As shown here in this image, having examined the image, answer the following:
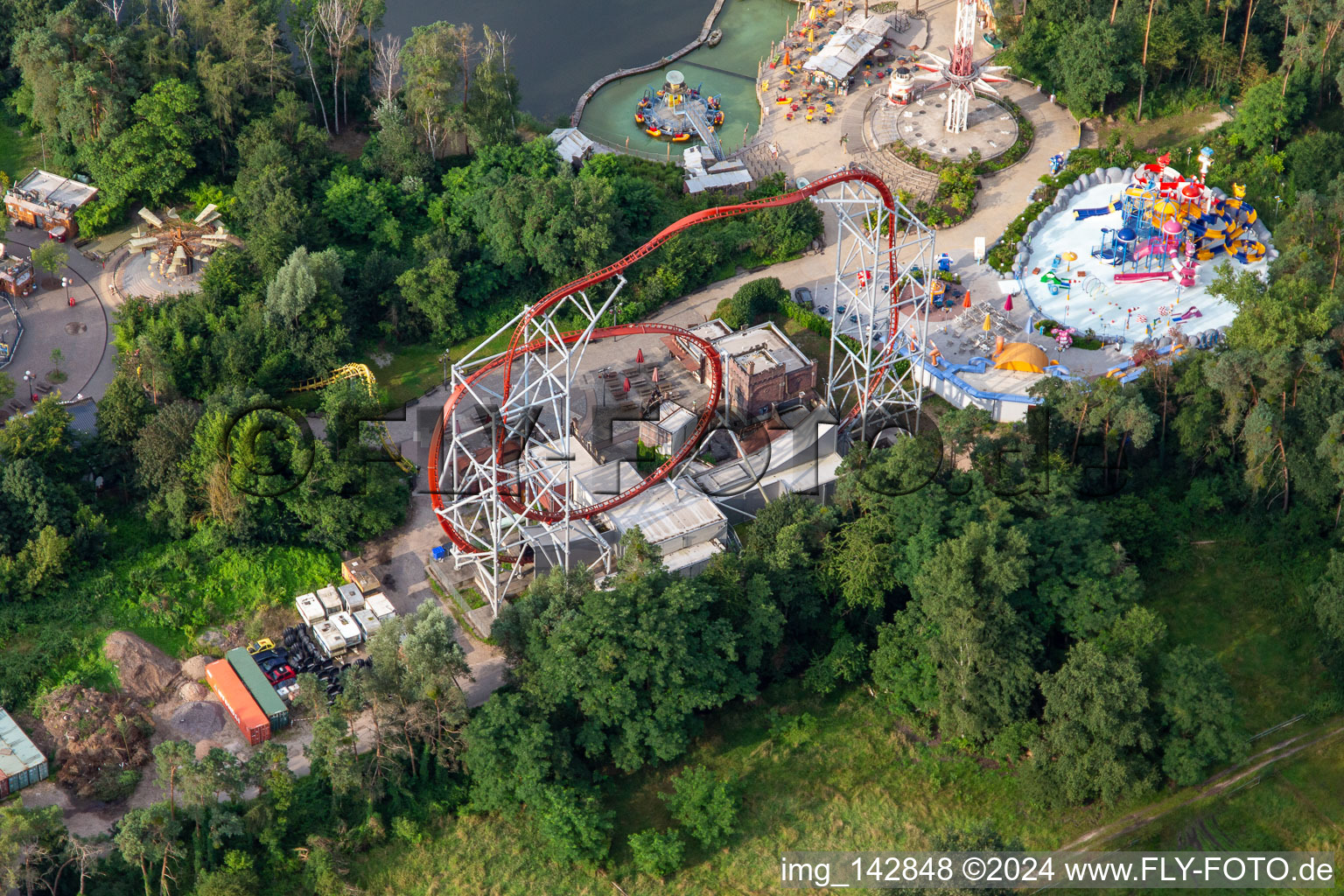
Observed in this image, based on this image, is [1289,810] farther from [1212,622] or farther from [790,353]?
[790,353]

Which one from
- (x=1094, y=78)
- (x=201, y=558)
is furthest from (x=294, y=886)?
(x=1094, y=78)

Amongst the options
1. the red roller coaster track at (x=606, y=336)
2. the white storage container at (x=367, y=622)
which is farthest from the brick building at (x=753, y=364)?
the white storage container at (x=367, y=622)

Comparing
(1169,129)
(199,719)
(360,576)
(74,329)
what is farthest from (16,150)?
(1169,129)

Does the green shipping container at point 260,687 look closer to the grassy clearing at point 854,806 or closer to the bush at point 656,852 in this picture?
the grassy clearing at point 854,806

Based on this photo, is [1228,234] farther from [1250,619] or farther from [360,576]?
[360,576]

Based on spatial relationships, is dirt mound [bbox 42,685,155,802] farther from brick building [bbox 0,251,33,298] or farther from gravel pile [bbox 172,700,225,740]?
brick building [bbox 0,251,33,298]
